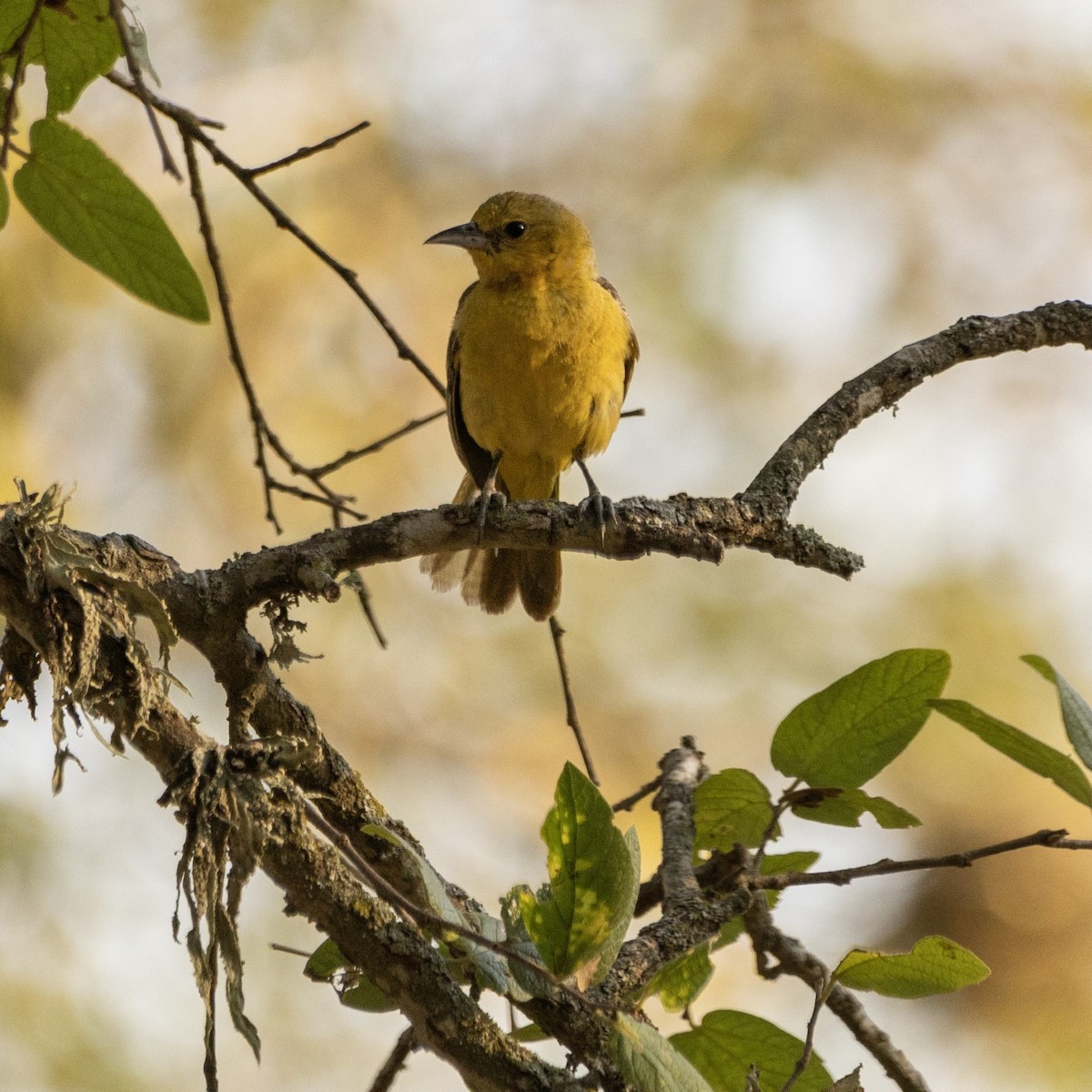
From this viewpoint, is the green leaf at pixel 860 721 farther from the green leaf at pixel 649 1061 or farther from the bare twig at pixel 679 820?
the green leaf at pixel 649 1061

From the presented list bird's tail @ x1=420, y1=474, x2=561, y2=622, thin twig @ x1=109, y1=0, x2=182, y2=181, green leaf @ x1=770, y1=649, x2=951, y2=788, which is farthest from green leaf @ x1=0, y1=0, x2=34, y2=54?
bird's tail @ x1=420, y1=474, x2=561, y2=622

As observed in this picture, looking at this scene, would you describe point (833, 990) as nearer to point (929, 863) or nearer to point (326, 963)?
point (929, 863)

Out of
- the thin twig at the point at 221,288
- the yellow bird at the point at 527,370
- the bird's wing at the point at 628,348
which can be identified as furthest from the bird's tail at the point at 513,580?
the thin twig at the point at 221,288

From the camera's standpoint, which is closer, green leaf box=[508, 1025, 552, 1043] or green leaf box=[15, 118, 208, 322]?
green leaf box=[15, 118, 208, 322]

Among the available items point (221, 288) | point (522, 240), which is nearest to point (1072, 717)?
point (221, 288)

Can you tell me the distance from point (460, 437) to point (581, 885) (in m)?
3.35

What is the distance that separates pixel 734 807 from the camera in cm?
224

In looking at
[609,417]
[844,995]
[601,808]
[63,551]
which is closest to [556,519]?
[601,808]

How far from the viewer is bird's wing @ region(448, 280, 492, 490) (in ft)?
15.9

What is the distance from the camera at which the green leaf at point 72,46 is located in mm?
1756

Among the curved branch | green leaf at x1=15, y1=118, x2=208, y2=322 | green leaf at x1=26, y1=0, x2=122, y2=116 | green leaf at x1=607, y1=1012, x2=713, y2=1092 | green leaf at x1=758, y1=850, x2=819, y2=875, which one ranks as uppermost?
the curved branch

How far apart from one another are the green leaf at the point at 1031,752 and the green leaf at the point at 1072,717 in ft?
0.08

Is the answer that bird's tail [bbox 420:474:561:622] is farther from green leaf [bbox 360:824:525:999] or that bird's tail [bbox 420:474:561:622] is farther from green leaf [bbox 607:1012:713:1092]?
green leaf [bbox 607:1012:713:1092]

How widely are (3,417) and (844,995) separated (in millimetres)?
4965
